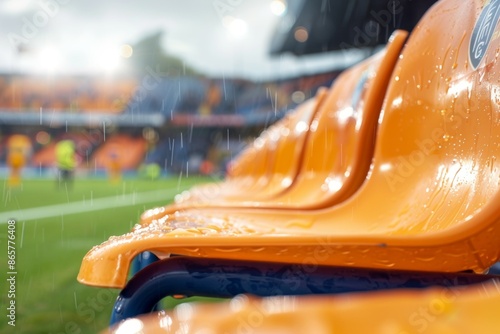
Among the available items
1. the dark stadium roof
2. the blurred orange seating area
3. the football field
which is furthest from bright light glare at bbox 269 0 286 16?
the blurred orange seating area

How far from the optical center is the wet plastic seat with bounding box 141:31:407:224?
110cm

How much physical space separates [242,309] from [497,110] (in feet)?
1.73

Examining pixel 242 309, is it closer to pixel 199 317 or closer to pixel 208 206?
pixel 199 317

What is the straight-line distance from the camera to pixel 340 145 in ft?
4.47

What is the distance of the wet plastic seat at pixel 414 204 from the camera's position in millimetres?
511

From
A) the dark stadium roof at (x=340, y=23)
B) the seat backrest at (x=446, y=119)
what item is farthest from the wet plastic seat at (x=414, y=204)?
the dark stadium roof at (x=340, y=23)

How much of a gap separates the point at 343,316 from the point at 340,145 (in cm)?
121

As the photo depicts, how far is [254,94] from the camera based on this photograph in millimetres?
22031

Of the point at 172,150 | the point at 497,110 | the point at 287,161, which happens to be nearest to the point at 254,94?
the point at 172,150

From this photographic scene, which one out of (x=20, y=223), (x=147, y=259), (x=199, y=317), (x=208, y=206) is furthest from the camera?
(x=20, y=223)

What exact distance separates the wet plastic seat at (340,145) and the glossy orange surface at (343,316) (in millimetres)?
813

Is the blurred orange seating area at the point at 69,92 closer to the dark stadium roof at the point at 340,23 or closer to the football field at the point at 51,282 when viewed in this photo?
the dark stadium roof at the point at 340,23

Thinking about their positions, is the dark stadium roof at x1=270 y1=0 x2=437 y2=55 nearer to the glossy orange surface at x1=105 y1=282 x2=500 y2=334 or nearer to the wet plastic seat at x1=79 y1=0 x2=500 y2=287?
the wet plastic seat at x1=79 y1=0 x2=500 y2=287

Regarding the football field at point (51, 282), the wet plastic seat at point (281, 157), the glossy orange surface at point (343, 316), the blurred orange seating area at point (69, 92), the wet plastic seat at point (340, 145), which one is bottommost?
the blurred orange seating area at point (69, 92)
